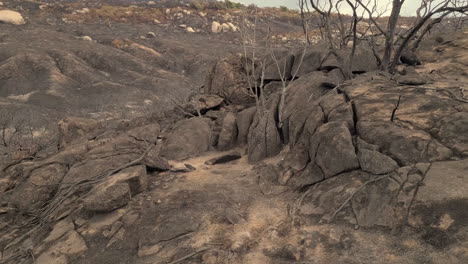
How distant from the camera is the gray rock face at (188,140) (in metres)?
9.51

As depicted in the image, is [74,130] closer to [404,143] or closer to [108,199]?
[108,199]

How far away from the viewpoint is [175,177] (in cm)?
807

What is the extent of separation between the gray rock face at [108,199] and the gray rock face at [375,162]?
4569 millimetres

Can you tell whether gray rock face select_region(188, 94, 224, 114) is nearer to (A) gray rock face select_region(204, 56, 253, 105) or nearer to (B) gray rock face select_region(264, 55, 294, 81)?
(A) gray rock face select_region(204, 56, 253, 105)

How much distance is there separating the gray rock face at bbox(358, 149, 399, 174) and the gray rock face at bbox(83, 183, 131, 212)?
457 centimetres

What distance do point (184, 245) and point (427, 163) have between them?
4.14 metres

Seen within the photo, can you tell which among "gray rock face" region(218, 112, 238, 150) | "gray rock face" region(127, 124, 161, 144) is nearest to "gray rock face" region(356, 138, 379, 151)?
"gray rock face" region(218, 112, 238, 150)

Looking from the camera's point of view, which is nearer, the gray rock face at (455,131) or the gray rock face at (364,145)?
the gray rock face at (455,131)

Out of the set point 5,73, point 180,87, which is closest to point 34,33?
point 5,73

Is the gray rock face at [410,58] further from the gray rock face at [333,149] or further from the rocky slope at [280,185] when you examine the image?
the gray rock face at [333,149]

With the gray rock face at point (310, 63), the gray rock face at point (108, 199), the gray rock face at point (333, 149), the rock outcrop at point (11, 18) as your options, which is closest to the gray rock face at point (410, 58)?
the gray rock face at point (310, 63)

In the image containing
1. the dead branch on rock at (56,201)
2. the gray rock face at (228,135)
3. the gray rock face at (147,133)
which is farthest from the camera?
the gray rock face at (147,133)

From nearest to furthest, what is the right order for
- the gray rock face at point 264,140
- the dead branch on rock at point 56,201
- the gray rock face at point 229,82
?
the dead branch on rock at point 56,201
the gray rock face at point 264,140
the gray rock face at point 229,82

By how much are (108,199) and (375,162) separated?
197 inches
